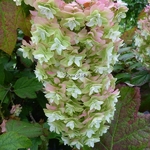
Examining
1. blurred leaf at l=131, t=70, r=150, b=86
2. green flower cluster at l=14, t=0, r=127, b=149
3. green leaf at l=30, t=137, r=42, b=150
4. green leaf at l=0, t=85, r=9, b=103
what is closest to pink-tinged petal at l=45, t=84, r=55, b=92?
green flower cluster at l=14, t=0, r=127, b=149

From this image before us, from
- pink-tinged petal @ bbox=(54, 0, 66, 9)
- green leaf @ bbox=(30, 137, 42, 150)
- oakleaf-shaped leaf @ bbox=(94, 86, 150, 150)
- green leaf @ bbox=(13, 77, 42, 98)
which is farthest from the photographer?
green leaf @ bbox=(13, 77, 42, 98)

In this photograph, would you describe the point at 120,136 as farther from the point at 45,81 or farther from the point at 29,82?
the point at 29,82

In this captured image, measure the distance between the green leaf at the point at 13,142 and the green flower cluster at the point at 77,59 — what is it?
71 millimetres

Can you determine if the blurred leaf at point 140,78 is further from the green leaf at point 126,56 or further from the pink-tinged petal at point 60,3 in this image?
the pink-tinged petal at point 60,3

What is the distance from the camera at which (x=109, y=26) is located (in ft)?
2.35

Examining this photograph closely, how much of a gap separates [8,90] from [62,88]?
0.40 metres

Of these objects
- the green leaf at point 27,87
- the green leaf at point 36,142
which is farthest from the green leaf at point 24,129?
the green leaf at point 27,87

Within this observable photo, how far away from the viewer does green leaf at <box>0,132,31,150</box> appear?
0.75 m

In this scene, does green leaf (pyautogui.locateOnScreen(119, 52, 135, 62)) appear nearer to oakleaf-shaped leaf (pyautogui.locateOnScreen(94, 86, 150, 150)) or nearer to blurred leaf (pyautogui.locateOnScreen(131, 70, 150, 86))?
blurred leaf (pyautogui.locateOnScreen(131, 70, 150, 86))

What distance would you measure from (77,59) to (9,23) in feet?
0.85

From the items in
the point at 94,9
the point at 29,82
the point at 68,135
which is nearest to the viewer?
the point at 94,9

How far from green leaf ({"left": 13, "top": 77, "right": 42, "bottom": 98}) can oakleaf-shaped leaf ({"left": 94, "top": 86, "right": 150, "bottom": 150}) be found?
0.28m

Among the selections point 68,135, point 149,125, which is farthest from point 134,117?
point 68,135

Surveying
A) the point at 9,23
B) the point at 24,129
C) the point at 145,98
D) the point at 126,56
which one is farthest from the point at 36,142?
the point at 126,56
